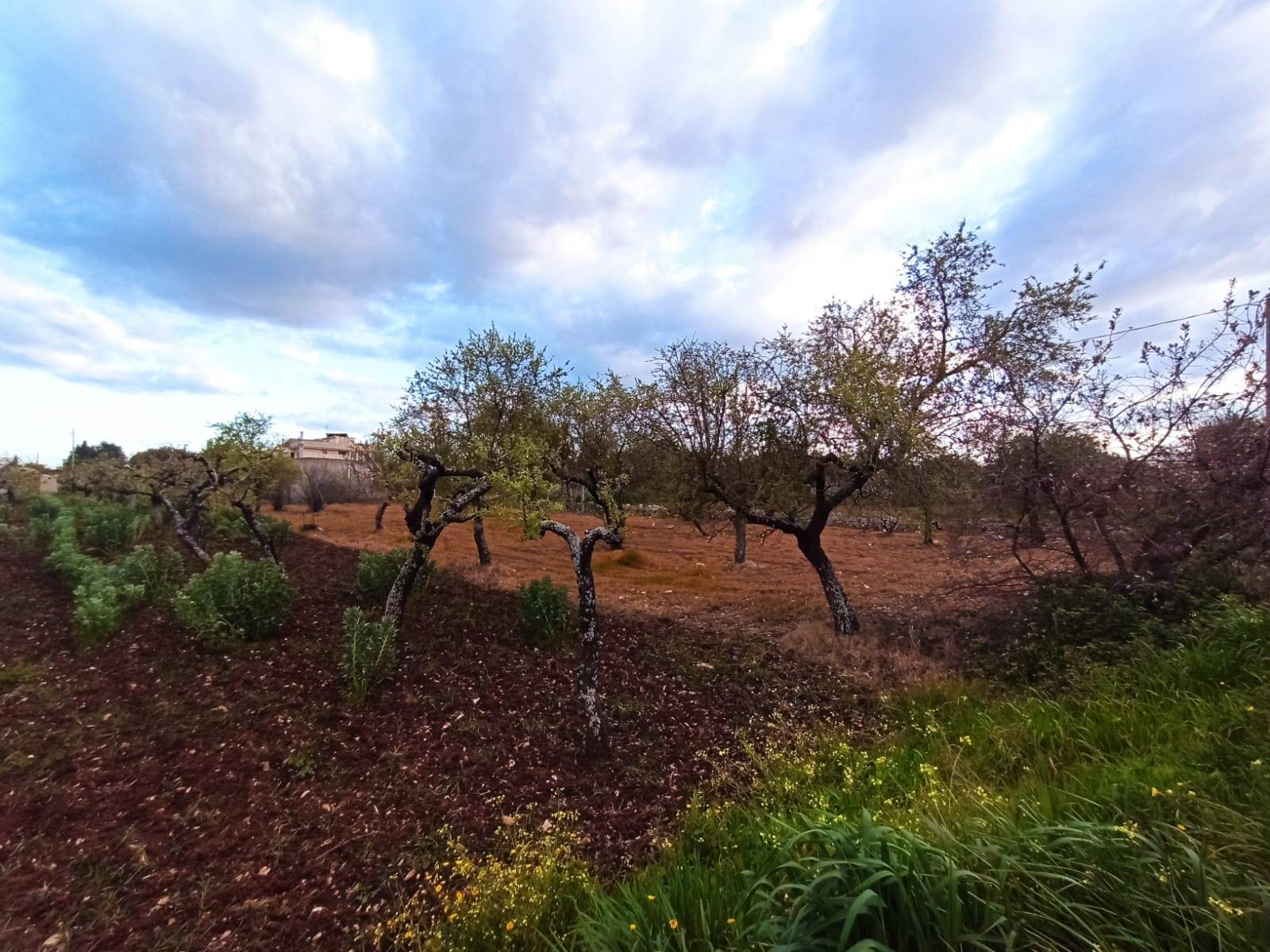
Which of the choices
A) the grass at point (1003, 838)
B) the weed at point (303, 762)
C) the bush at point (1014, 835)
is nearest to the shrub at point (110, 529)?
the weed at point (303, 762)

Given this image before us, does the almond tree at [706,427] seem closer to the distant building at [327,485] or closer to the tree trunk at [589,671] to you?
the tree trunk at [589,671]

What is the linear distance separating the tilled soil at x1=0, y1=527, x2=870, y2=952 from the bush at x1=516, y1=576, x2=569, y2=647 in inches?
10.3

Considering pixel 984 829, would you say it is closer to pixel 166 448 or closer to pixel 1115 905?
pixel 1115 905

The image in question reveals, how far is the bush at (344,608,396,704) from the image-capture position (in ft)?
17.4

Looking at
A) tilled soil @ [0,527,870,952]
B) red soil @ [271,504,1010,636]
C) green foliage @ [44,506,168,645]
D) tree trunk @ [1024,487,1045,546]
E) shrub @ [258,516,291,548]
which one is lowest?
tilled soil @ [0,527,870,952]

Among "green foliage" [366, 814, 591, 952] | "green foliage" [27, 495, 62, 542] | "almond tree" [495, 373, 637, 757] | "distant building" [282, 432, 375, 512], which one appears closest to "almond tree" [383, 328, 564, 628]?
"almond tree" [495, 373, 637, 757]

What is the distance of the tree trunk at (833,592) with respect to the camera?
8336 millimetres

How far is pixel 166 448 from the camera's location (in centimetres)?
1389

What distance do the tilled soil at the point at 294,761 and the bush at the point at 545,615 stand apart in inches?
10.3

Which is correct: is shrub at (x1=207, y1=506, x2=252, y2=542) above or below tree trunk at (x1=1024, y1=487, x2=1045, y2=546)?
below

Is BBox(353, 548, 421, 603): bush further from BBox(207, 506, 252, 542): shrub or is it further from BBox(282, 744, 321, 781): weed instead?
BBox(207, 506, 252, 542): shrub

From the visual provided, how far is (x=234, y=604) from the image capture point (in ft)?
20.9

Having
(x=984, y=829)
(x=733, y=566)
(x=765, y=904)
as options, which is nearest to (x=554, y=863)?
(x=765, y=904)

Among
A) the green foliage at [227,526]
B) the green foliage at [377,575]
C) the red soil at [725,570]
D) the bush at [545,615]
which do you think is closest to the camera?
the bush at [545,615]
